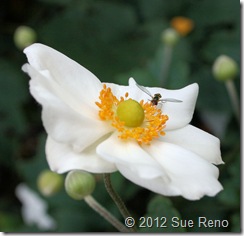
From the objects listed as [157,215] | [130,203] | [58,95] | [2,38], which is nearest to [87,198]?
[157,215]

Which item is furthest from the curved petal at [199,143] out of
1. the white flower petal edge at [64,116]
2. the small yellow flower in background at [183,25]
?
the small yellow flower in background at [183,25]

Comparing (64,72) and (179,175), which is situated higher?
(64,72)

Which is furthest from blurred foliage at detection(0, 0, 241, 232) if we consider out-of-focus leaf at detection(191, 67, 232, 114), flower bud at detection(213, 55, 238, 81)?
flower bud at detection(213, 55, 238, 81)

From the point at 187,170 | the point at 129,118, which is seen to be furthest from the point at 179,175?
the point at 129,118

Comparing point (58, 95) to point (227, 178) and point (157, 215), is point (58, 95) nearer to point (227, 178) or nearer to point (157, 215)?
point (157, 215)

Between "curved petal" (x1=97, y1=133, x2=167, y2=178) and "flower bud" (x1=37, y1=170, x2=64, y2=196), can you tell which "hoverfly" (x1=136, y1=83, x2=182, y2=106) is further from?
"flower bud" (x1=37, y1=170, x2=64, y2=196)

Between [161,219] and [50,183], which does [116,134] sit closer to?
[161,219]

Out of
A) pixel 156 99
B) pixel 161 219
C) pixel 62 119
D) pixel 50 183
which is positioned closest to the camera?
pixel 62 119
